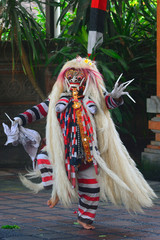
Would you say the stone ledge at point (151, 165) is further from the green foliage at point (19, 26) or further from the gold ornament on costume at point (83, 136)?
the gold ornament on costume at point (83, 136)

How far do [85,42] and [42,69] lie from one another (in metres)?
1.02

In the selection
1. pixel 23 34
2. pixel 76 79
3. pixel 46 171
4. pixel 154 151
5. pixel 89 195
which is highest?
pixel 23 34

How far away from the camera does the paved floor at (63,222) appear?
4.43 m

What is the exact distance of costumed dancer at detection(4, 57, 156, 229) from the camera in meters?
4.68

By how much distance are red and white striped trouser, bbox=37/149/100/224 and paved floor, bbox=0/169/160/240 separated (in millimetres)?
131

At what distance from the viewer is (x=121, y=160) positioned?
478 cm

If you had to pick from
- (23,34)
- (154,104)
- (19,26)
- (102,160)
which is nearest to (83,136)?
(102,160)

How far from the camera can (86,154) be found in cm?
470

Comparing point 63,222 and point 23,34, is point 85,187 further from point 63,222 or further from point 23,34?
point 23,34

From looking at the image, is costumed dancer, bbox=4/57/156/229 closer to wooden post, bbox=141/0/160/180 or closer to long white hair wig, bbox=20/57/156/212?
long white hair wig, bbox=20/57/156/212

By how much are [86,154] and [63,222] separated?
0.70 m

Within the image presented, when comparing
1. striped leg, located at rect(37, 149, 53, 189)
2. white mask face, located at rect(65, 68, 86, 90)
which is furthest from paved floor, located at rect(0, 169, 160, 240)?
white mask face, located at rect(65, 68, 86, 90)

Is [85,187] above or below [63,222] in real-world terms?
above

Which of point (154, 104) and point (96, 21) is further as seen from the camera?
point (154, 104)
